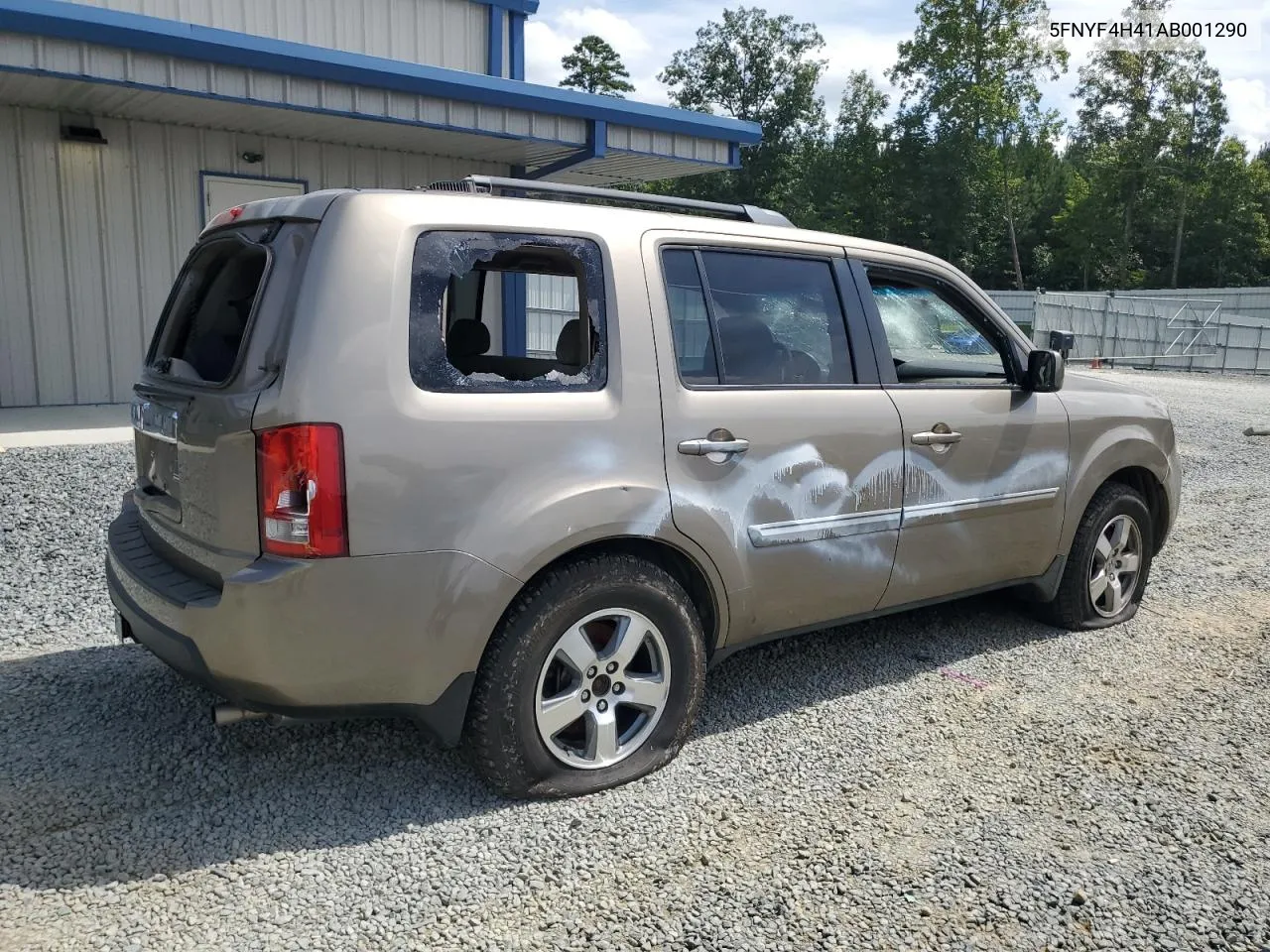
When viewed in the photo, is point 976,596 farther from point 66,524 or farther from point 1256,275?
point 1256,275

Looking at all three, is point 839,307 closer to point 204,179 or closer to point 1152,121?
point 204,179

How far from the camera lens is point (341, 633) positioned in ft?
8.93

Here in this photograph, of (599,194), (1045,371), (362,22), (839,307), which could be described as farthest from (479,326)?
(362,22)

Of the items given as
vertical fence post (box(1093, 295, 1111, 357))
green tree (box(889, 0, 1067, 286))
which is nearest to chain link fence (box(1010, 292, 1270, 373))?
vertical fence post (box(1093, 295, 1111, 357))

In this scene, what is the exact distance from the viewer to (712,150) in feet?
36.7

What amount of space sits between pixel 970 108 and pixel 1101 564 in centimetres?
4308

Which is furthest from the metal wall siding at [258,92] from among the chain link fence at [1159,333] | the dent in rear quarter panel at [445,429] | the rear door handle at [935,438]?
the chain link fence at [1159,333]

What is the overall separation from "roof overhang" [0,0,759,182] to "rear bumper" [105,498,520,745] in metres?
6.10

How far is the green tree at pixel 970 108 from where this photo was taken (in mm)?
42375

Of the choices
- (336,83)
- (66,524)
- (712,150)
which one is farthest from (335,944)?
(712,150)

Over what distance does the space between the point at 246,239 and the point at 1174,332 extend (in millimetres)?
30148

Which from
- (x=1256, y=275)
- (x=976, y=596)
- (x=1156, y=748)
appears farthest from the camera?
(x=1256, y=275)

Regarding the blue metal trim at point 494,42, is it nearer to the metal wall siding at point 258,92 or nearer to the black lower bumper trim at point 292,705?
the metal wall siding at point 258,92

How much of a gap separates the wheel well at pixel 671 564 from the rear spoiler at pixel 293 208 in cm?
121
